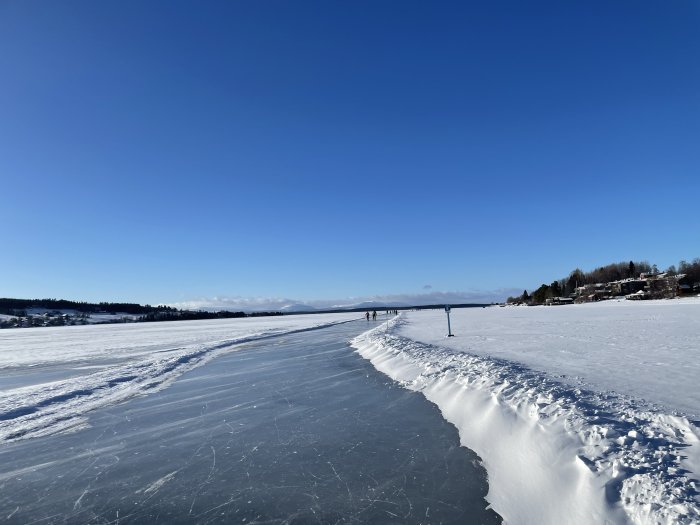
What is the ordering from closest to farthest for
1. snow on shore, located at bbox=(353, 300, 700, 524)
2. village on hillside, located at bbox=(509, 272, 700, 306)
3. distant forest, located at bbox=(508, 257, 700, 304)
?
snow on shore, located at bbox=(353, 300, 700, 524), village on hillside, located at bbox=(509, 272, 700, 306), distant forest, located at bbox=(508, 257, 700, 304)

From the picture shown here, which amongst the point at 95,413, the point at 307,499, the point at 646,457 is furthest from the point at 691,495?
the point at 95,413

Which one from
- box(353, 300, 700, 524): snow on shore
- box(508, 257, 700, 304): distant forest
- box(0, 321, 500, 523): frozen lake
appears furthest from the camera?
box(508, 257, 700, 304): distant forest

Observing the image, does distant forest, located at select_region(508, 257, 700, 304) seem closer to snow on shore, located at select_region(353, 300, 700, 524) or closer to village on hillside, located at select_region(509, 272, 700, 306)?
village on hillside, located at select_region(509, 272, 700, 306)

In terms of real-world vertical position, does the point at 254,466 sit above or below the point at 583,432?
below

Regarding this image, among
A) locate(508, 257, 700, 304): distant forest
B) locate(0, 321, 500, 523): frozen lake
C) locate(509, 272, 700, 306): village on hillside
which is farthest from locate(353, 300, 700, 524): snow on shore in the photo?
locate(508, 257, 700, 304): distant forest

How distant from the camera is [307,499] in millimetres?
4992

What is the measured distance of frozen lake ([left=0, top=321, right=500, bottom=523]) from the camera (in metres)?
4.79

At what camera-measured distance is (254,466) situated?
6.07 meters

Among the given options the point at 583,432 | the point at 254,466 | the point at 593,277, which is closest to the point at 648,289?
the point at 593,277

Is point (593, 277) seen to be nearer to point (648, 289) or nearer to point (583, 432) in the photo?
point (648, 289)

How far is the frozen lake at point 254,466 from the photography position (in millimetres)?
4786

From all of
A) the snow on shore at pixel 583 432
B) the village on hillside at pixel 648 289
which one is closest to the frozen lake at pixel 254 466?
the snow on shore at pixel 583 432

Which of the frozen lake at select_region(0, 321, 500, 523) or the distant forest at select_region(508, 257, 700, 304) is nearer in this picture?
the frozen lake at select_region(0, 321, 500, 523)

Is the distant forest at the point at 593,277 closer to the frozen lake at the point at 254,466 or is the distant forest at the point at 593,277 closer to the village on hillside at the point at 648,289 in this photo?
the village on hillside at the point at 648,289
